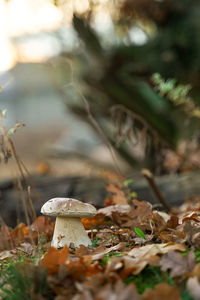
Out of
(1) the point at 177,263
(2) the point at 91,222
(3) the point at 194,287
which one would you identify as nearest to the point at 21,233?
(2) the point at 91,222

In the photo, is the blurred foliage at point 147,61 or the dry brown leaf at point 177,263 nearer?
the dry brown leaf at point 177,263

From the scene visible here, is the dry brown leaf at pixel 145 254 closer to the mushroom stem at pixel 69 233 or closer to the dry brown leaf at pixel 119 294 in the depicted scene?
the dry brown leaf at pixel 119 294

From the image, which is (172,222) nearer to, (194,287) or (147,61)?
(194,287)

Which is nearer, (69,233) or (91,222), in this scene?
(69,233)

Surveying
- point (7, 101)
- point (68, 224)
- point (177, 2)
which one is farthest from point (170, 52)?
point (7, 101)

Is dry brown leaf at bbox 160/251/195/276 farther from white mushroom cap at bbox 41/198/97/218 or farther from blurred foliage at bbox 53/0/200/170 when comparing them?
blurred foliage at bbox 53/0/200/170

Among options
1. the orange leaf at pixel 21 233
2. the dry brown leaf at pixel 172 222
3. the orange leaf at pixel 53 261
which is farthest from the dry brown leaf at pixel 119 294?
the orange leaf at pixel 21 233
